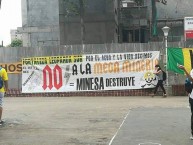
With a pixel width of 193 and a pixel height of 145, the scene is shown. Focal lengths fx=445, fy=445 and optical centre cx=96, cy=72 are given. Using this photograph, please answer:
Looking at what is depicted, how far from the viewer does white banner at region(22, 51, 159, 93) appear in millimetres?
19547

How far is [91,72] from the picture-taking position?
19.8 m

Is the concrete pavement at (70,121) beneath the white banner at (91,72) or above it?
beneath

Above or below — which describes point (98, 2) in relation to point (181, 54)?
above

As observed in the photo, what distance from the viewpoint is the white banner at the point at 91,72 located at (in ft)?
64.1

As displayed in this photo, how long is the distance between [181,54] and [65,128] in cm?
981

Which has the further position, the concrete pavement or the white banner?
the white banner

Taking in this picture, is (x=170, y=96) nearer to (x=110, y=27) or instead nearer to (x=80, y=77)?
(x=80, y=77)

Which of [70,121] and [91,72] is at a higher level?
[91,72]

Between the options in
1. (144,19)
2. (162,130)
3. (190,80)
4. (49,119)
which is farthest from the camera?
(144,19)

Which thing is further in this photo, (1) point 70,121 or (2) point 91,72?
(2) point 91,72

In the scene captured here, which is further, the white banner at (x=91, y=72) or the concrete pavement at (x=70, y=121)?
the white banner at (x=91, y=72)

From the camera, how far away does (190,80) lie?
909cm

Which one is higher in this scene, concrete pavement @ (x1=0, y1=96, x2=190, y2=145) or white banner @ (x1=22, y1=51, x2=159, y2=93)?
white banner @ (x1=22, y1=51, x2=159, y2=93)

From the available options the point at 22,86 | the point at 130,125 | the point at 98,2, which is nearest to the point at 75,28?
the point at 98,2
